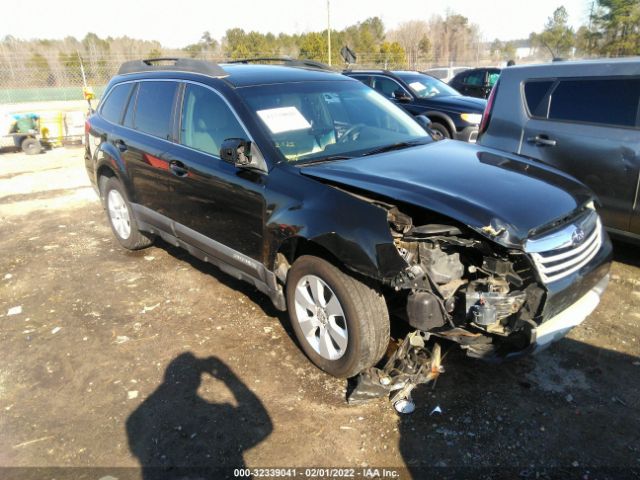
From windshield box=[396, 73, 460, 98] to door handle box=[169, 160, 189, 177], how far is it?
6850 mm

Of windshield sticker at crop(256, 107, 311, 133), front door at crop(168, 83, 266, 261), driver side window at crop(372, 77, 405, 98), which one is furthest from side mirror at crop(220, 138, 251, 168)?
driver side window at crop(372, 77, 405, 98)

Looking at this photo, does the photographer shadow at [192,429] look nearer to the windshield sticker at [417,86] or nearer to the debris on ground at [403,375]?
the debris on ground at [403,375]

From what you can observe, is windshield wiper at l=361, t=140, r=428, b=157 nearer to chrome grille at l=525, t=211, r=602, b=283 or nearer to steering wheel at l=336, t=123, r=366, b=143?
steering wheel at l=336, t=123, r=366, b=143

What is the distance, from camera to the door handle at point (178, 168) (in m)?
3.94

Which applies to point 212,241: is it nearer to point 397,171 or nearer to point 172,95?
point 172,95

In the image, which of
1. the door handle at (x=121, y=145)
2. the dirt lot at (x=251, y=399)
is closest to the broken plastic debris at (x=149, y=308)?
the dirt lot at (x=251, y=399)

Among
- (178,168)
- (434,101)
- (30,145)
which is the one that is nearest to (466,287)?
(178,168)

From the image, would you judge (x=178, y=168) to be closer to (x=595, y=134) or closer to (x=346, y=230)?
(x=346, y=230)

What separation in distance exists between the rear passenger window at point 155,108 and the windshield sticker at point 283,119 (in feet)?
3.67

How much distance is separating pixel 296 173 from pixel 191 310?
5.84 ft

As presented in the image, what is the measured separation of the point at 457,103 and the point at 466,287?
7.10m

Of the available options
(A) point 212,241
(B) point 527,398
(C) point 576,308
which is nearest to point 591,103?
(C) point 576,308

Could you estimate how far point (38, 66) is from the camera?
22.7m

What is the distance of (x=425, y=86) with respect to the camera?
33.2ft
